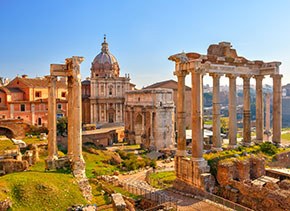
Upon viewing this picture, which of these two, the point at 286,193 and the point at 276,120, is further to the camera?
the point at 276,120

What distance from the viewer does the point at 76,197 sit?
511 inches

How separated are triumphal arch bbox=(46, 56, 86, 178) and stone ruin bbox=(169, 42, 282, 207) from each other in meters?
5.88

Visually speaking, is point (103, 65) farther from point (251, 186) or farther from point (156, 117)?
point (251, 186)

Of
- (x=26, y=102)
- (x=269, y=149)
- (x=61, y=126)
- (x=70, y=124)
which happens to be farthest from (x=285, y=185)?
(x=26, y=102)

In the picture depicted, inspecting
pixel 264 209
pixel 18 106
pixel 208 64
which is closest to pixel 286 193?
pixel 264 209

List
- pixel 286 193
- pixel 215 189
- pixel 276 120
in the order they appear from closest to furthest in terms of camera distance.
Answer: pixel 286 193 → pixel 215 189 → pixel 276 120

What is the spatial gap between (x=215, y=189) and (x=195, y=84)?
596 cm

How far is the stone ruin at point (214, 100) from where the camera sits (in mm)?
15266

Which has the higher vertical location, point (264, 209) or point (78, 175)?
point (78, 175)

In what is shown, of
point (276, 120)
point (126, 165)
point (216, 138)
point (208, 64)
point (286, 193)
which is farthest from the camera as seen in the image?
point (126, 165)

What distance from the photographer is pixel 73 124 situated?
50.2 feet

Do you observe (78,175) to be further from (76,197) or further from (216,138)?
(216,138)

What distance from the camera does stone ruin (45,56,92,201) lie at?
1510 centimetres

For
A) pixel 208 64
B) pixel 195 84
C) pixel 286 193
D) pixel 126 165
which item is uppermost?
pixel 208 64
